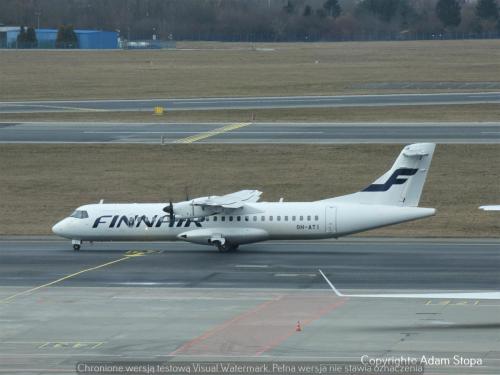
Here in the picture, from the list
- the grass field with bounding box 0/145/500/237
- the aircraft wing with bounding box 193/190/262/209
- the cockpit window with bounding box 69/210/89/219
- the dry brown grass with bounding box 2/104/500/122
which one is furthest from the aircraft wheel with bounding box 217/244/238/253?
the dry brown grass with bounding box 2/104/500/122

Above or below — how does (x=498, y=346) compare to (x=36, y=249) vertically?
above

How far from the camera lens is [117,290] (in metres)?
42.4

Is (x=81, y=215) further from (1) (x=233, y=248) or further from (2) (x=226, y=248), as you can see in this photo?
(1) (x=233, y=248)

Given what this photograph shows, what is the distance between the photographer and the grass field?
66.4 metres

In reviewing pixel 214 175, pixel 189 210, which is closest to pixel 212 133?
pixel 214 175

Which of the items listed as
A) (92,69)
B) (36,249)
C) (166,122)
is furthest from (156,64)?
(36,249)

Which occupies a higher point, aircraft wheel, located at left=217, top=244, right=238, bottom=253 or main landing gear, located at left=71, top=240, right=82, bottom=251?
aircraft wheel, located at left=217, top=244, right=238, bottom=253

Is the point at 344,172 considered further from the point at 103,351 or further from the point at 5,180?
the point at 103,351

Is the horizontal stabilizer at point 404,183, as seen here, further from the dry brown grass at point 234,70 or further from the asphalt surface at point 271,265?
the dry brown grass at point 234,70

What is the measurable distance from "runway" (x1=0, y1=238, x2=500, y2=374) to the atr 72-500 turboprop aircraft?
38.8 inches

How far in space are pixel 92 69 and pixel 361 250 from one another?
354 feet

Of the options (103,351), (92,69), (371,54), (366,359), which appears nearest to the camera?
(366,359)

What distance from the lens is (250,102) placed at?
356ft

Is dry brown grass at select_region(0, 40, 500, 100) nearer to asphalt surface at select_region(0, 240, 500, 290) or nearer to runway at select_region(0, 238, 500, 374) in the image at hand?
asphalt surface at select_region(0, 240, 500, 290)
